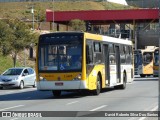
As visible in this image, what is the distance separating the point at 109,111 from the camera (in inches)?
690

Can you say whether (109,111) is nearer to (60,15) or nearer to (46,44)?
(46,44)

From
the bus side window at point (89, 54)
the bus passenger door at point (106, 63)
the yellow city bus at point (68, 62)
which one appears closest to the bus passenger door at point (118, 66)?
the bus passenger door at point (106, 63)

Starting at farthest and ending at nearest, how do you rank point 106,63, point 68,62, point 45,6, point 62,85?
point 45,6 < point 106,63 < point 68,62 < point 62,85

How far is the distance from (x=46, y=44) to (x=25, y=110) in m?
6.61

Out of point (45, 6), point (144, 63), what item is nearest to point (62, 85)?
point (144, 63)

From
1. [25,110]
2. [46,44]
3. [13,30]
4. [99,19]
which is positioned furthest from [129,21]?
[25,110]

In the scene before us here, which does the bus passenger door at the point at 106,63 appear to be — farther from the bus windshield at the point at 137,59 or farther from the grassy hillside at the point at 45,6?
the grassy hillside at the point at 45,6

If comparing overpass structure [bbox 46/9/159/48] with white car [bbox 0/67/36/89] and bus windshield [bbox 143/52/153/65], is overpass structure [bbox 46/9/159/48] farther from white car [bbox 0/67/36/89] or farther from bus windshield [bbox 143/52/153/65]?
white car [bbox 0/67/36/89]

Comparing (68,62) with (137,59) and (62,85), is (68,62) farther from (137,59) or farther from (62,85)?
(137,59)

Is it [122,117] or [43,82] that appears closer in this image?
[122,117]

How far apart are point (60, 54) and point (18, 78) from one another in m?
10.3

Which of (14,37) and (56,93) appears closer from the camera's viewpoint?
(56,93)

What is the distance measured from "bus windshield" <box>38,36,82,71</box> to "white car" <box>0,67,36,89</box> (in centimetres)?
983

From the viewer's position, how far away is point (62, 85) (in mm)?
23453
